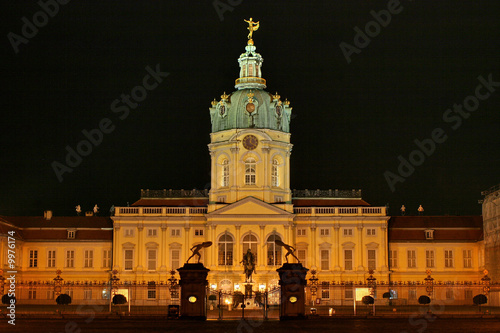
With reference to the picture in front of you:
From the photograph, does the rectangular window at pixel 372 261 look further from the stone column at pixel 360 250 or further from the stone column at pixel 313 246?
the stone column at pixel 313 246

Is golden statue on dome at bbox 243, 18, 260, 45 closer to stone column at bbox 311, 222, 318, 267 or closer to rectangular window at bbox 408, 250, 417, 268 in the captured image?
stone column at bbox 311, 222, 318, 267

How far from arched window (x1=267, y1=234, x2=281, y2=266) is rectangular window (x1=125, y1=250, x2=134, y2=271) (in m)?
15.3

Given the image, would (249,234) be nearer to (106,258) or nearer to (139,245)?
(139,245)

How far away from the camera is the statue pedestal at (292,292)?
5747cm

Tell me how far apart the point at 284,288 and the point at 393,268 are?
4936 cm

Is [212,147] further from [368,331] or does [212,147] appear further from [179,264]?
[368,331]

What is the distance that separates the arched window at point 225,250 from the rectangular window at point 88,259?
15314mm

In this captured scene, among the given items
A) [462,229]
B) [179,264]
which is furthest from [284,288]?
[462,229]

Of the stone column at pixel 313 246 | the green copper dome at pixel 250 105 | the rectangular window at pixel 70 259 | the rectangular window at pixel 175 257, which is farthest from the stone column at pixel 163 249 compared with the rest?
the stone column at pixel 313 246

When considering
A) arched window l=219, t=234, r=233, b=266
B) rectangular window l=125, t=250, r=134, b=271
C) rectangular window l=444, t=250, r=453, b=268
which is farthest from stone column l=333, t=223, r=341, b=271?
rectangular window l=125, t=250, r=134, b=271

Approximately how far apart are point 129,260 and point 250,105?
22021 millimetres

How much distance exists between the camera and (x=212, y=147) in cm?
10594

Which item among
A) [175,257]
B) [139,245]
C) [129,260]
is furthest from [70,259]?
[175,257]

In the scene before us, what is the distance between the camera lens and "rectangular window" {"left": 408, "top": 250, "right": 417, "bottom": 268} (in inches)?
4139
